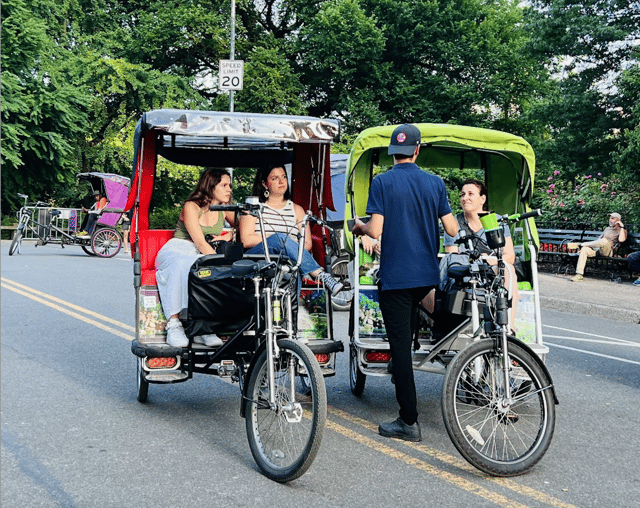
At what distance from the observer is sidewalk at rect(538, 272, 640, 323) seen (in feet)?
40.5

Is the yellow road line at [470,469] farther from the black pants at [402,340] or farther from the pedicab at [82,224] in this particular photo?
the pedicab at [82,224]

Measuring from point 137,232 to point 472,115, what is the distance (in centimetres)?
2835

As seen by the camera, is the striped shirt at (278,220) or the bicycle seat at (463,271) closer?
the bicycle seat at (463,271)

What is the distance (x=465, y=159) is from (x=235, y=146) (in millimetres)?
2322

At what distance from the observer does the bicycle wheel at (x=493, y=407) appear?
4.54 m

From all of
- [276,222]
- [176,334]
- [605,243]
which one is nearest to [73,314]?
[276,222]

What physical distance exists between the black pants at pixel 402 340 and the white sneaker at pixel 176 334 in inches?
59.6

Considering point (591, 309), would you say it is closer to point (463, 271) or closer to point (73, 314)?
point (73, 314)

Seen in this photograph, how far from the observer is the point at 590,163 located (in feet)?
70.8

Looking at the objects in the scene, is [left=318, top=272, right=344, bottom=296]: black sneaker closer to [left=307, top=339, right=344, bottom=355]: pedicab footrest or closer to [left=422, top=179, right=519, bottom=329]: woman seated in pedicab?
[left=307, top=339, right=344, bottom=355]: pedicab footrest

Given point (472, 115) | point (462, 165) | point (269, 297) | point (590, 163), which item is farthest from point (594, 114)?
point (269, 297)

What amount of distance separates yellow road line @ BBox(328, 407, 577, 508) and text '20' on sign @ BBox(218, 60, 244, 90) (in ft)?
53.1

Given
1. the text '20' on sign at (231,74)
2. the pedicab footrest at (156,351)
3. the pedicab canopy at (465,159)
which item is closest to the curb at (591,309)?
the pedicab canopy at (465,159)

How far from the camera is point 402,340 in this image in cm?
517
